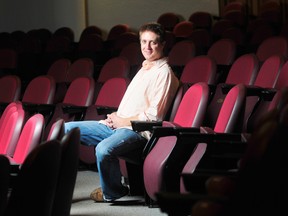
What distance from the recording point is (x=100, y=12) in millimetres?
3943

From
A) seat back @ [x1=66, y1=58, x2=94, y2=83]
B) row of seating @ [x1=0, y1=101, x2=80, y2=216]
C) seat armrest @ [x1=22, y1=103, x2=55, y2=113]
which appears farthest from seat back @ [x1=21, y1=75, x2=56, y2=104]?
row of seating @ [x1=0, y1=101, x2=80, y2=216]

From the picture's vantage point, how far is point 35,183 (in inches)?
28.4

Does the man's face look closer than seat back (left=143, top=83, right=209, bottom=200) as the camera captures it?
No

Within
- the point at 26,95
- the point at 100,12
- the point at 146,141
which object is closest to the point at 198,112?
Answer: the point at 146,141

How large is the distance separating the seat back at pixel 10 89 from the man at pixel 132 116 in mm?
643

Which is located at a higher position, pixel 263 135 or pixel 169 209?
pixel 263 135

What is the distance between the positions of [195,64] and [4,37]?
1915mm

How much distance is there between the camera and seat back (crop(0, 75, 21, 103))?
2.29 meters

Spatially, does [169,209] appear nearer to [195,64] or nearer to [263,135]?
[263,135]

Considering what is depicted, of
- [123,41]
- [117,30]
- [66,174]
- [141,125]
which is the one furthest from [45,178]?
[117,30]

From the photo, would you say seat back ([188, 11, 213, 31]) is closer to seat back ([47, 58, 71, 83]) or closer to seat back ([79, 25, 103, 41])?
seat back ([79, 25, 103, 41])

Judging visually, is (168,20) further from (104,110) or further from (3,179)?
(3,179)

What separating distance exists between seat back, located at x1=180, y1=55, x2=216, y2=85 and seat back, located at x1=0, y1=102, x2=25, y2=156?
589mm

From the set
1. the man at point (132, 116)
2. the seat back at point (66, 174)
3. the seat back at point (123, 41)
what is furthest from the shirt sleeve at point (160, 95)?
the seat back at point (123, 41)
